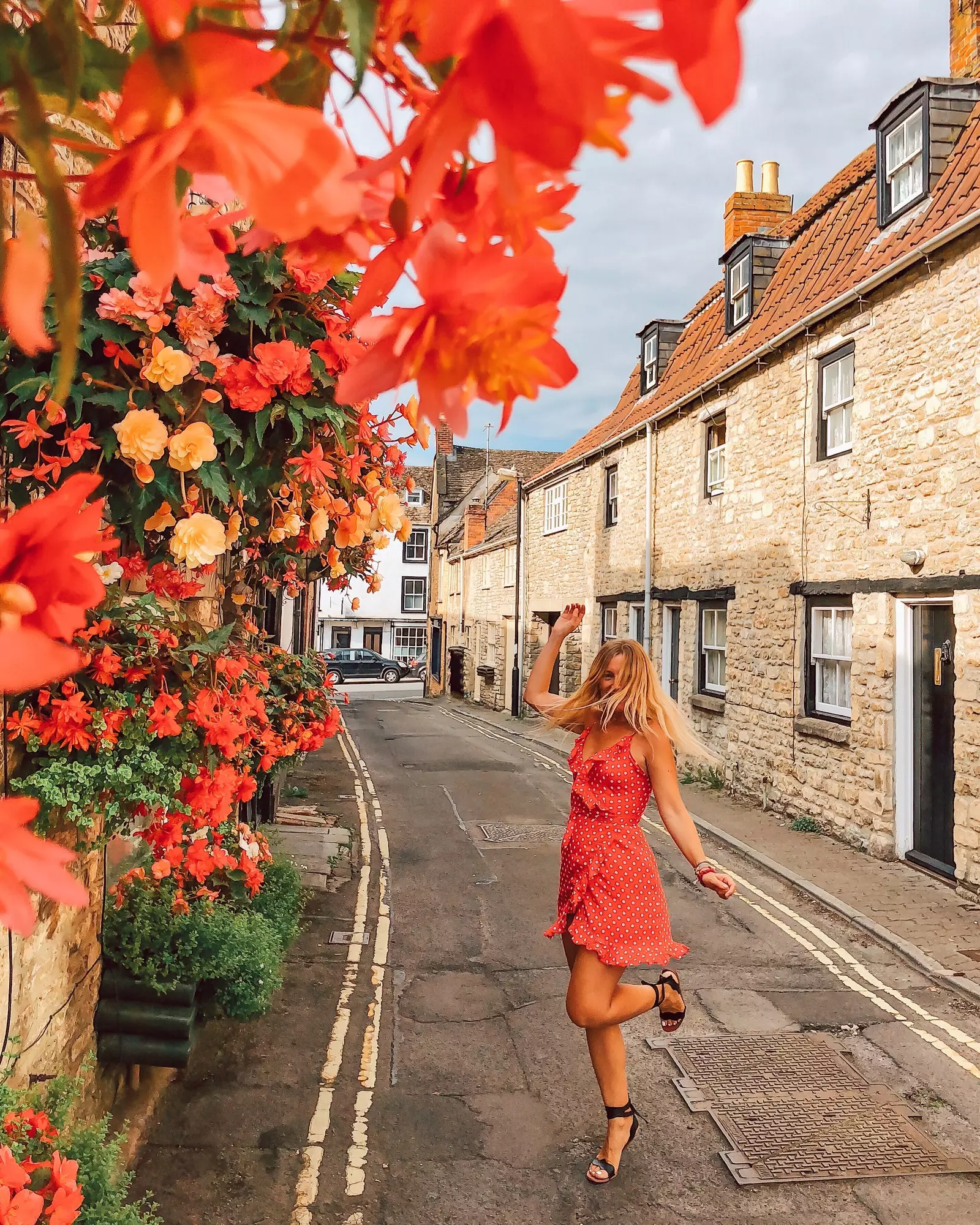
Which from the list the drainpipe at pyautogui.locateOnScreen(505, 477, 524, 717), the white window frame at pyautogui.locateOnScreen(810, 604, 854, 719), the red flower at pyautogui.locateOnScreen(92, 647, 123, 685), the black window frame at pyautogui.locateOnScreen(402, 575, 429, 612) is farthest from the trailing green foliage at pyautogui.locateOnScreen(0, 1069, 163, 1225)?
the black window frame at pyautogui.locateOnScreen(402, 575, 429, 612)

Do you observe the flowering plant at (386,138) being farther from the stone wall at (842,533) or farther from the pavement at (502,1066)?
the stone wall at (842,533)

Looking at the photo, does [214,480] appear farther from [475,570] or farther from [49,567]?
[475,570]

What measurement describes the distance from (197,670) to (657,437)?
48.1ft

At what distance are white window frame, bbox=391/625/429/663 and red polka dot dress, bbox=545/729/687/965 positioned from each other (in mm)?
45309

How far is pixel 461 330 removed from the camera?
23.0 inches

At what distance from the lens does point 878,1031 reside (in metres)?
5.42

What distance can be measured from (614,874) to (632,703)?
2.49ft

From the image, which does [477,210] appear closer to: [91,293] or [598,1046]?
[91,293]

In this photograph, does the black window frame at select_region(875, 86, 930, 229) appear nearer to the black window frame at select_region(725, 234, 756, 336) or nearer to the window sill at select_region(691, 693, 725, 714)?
the black window frame at select_region(725, 234, 756, 336)

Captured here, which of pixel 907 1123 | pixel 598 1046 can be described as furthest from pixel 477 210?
pixel 907 1123

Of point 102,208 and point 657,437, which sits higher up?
point 657,437

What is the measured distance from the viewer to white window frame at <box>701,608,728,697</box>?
13969 millimetres

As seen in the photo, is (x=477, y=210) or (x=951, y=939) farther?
(x=951, y=939)

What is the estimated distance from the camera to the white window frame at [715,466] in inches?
544
